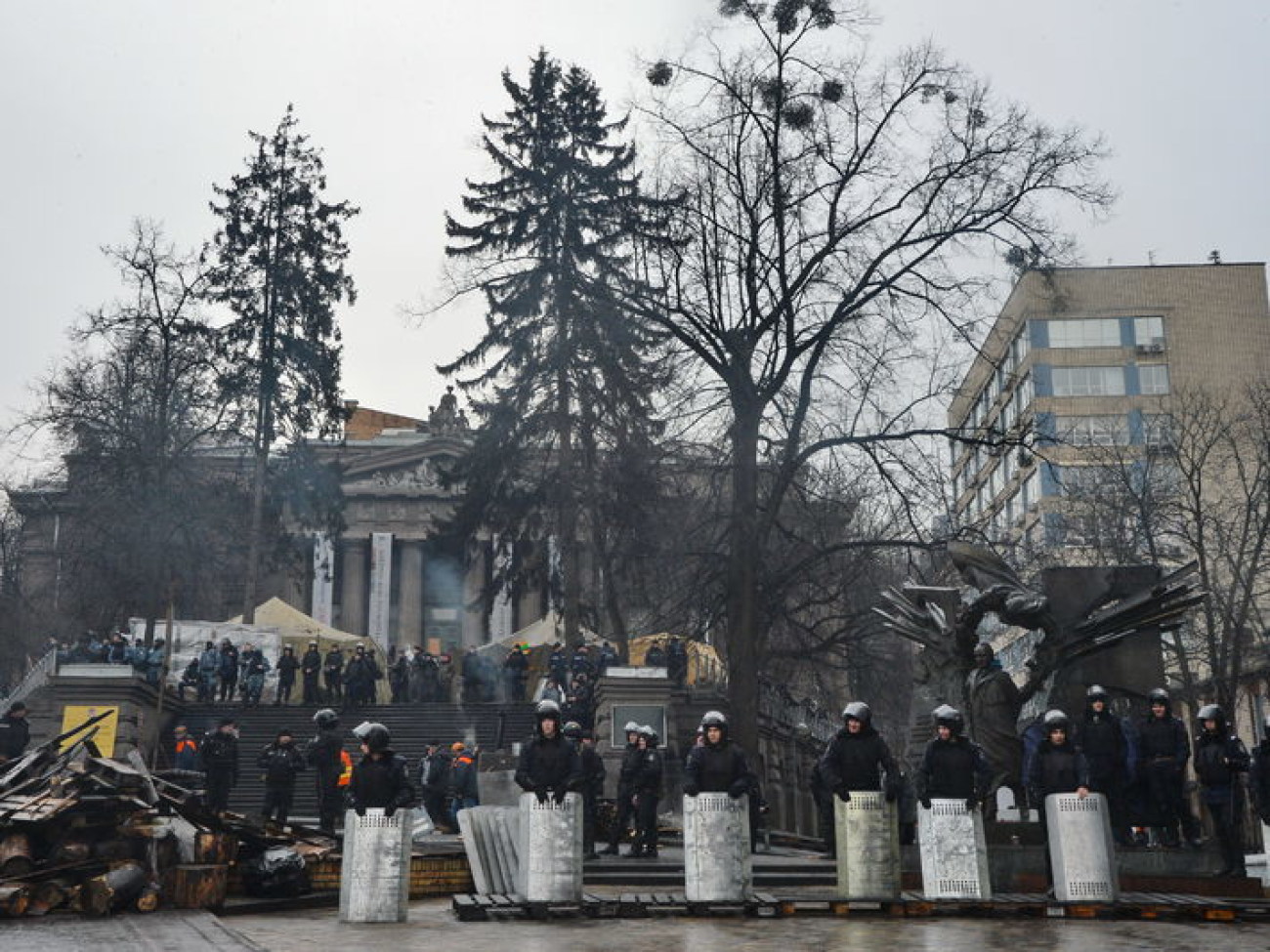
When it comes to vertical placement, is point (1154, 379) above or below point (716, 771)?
above

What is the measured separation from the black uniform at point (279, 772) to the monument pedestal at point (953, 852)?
34.2 ft

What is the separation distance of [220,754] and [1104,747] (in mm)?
13104

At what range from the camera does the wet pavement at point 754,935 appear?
29.5ft

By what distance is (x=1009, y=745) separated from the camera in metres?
15.5

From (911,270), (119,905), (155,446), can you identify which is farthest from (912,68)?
(155,446)

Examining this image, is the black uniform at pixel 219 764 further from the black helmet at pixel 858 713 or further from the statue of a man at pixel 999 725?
the black helmet at pixel 858 713

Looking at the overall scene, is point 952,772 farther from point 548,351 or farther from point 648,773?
point 548,351

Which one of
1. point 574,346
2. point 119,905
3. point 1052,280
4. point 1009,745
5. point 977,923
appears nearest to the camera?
point 977,923

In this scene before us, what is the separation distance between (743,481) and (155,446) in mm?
18411

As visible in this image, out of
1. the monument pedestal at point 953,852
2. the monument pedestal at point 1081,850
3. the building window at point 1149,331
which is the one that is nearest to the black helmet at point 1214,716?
the monument pedestal at point 1081,850

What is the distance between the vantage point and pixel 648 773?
60.3ft

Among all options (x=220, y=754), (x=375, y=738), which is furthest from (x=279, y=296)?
(x=375, y=738)

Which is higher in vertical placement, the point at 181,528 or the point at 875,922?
the point at 181,528

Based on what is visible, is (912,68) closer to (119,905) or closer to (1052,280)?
(1052,280)
